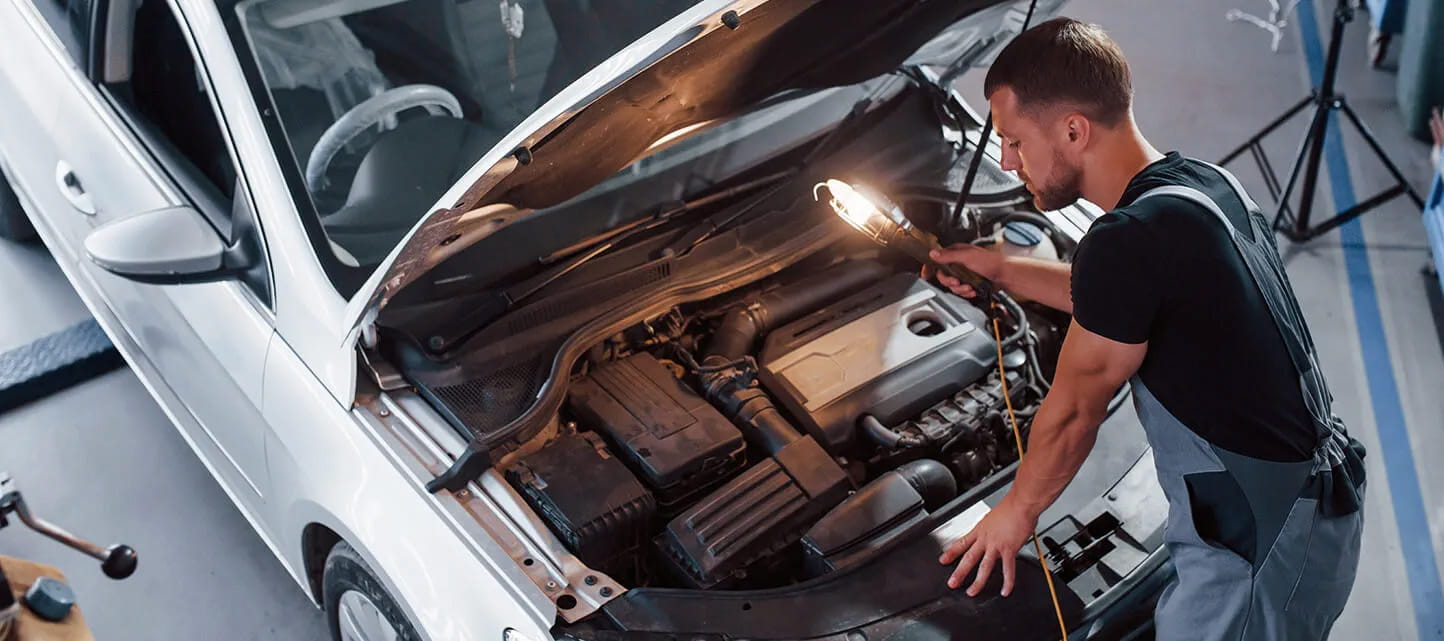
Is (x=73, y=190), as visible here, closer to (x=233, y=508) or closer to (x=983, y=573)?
(x=233, y=508)

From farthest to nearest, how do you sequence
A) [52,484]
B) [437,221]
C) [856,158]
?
[52,484] < [856,158] < [437,221]

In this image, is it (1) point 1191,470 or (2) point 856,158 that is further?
(2) point 856,158

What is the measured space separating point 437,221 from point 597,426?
0.58 m

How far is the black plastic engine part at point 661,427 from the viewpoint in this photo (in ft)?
6.91

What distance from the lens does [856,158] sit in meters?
2.75

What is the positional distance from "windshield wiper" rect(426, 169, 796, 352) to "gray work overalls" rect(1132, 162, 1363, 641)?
1.03 metres

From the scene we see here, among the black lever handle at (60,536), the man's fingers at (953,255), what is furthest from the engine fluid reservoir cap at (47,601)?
the man's fingers at (953,255)

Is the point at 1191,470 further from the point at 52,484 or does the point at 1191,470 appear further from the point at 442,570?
the point at 52,484

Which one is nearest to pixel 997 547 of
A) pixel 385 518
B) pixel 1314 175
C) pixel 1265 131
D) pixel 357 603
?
pixel 385 518

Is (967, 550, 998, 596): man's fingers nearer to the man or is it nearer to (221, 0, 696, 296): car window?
the man

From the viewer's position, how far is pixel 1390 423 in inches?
139

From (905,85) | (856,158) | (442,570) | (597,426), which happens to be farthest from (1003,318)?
(442,570)

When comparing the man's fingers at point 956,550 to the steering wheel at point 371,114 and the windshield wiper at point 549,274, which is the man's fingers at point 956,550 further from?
the steering wheel at point 371,114

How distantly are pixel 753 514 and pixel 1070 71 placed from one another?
0.88 meters
